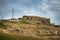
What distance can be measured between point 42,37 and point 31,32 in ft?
4.25

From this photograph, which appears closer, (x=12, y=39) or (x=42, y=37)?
(x=12, y=39)

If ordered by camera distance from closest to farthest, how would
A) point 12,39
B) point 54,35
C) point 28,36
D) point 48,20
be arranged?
point 12,39 → point 28,36 → point 54,35 → point 48,20

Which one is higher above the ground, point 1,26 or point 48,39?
point 1,26

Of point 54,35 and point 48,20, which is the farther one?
point 48,20

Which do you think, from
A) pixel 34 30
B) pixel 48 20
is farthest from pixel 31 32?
pixel 48 20

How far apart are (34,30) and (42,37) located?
130cm

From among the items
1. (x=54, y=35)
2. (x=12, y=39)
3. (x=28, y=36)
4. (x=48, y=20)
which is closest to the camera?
(x=12, y=39)

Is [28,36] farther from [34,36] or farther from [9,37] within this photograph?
[9,37]

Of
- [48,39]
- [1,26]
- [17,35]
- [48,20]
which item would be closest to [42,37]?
[48,39]

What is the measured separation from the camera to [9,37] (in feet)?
65.0

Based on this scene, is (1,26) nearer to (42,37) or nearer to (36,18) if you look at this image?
(42,37)

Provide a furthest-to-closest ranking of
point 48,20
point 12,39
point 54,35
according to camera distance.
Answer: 1. point 48,20
2. point 54,35
3. point 12,39

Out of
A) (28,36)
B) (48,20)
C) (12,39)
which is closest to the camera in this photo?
(12,39)

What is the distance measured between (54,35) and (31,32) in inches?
107
